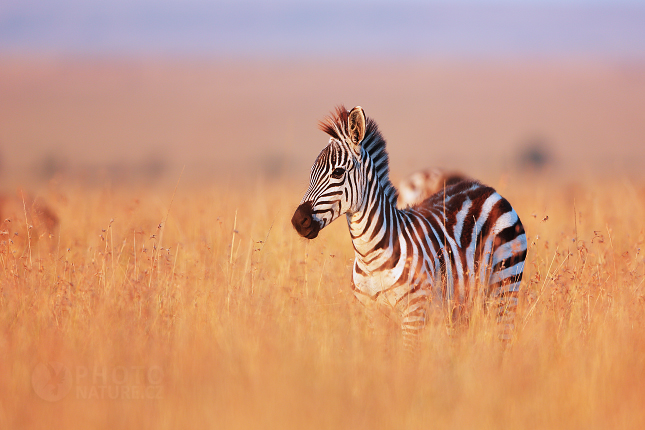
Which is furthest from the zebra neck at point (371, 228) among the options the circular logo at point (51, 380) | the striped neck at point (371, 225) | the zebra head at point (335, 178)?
the circular logo at point (51, 380)

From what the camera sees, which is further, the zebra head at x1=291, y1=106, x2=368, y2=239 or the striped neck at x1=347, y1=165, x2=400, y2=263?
the striped neck at x1=347, y1=165, x2=400, y2=263

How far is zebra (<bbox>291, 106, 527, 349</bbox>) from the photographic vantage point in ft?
16.6

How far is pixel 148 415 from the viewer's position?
3736 millimetres

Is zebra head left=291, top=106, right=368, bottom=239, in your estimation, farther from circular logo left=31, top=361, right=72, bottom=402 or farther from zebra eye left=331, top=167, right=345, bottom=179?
circular logo left=31, top=361, right=72, bottom=402

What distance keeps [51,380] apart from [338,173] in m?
2.84

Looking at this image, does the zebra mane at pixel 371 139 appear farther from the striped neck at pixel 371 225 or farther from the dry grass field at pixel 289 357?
the dry grass field at pixel 289 357

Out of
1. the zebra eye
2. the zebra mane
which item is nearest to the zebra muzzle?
the zebra eye

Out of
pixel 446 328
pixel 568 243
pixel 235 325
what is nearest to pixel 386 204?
pixel 446 328

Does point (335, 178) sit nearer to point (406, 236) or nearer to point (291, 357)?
point (406, 236)

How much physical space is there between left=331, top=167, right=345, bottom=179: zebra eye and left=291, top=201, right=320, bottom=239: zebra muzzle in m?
0.40

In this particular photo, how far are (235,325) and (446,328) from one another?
1905 millimetres

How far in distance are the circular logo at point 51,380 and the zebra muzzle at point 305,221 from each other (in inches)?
83.8

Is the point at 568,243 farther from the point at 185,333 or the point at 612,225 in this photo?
the point at 185,333

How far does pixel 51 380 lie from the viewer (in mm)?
4301
